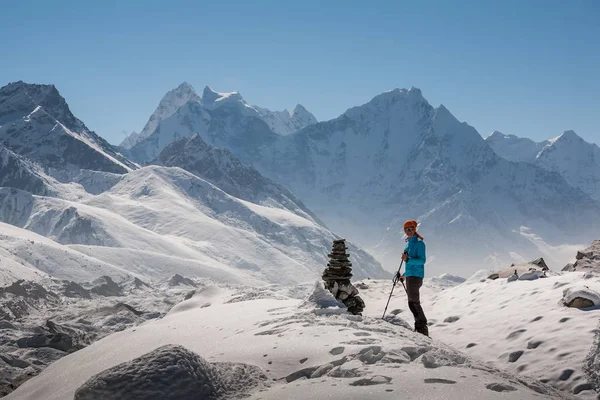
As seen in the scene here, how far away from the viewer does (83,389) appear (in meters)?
7.67

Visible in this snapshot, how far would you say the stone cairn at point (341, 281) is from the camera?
47.5ft

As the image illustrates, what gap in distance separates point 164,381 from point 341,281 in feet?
Answer: 25.2

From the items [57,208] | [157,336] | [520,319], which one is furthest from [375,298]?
[57,208]

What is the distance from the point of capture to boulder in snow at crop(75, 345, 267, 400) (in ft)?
24.3

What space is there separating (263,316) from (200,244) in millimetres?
171340

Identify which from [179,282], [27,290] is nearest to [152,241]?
[179,282]

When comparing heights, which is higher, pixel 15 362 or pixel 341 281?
pixel 341 281

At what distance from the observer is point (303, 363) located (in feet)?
29.3

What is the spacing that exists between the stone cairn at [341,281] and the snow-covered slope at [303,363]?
1.23 metres

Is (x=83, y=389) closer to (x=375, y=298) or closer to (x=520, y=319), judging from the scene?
(x=520, y=319)

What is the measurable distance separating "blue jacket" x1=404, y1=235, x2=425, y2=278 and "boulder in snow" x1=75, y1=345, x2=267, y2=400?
18.5 ft

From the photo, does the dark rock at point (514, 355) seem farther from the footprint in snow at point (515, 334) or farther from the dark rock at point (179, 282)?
the dark rock at point (179, 282)

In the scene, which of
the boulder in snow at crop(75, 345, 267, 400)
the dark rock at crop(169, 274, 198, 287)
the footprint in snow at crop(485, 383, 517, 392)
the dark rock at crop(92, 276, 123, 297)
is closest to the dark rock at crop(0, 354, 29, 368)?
the boulder in snow at crop(75, 345, 267, 400)

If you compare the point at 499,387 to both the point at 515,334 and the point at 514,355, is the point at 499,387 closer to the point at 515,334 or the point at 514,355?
the point at 514,355
